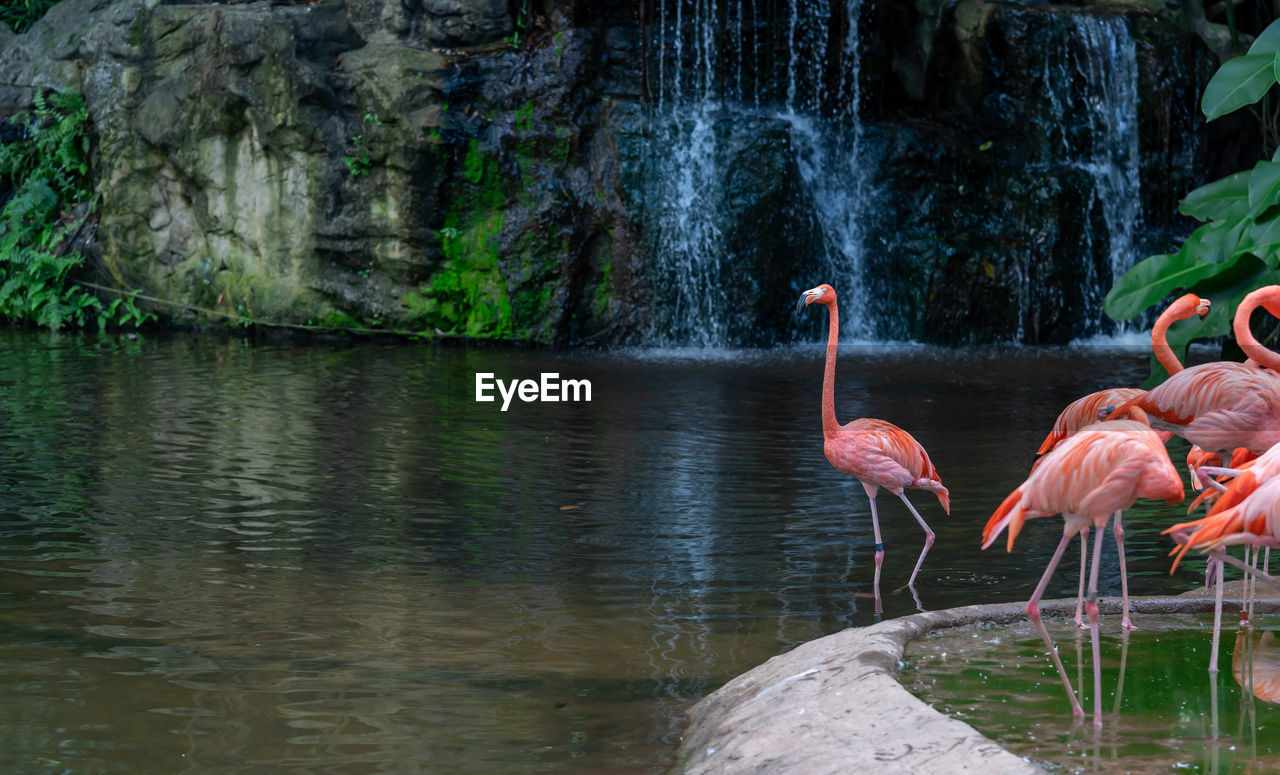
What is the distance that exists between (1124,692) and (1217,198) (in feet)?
10.8

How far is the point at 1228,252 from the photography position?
17.7 feet

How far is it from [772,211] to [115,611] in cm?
883

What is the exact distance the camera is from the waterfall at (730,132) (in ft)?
41.2

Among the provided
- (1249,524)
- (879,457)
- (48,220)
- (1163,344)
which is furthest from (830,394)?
(48,220)

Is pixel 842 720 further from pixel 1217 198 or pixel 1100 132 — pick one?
pixel 1100 132

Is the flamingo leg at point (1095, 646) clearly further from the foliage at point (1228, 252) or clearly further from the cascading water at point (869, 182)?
the cascading water at point (869, 182)

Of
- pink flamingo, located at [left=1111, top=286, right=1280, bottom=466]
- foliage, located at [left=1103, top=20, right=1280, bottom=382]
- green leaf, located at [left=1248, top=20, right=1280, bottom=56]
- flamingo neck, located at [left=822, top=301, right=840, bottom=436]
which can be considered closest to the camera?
pink flamingo, located at [left=1111, top=286, right=1280, bottom=466]

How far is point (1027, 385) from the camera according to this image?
31.6 ft

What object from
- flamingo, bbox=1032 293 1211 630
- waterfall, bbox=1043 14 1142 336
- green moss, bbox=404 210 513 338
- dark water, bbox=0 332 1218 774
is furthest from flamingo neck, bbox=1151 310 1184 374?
green moss, bbox=404 210 513 338

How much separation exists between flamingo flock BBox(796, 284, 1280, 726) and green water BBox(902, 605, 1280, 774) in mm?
82

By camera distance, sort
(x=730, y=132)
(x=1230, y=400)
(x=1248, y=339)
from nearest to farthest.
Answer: (x=1230, y=400) < (x=1248, y=339) < (x=730, y=132)

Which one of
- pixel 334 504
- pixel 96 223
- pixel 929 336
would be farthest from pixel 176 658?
pixel 96 223

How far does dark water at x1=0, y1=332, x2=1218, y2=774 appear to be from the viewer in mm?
3602

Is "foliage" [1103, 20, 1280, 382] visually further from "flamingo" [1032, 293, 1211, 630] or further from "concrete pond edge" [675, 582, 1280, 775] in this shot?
"concrete pond edge" [675, 582, 1280, 775]
